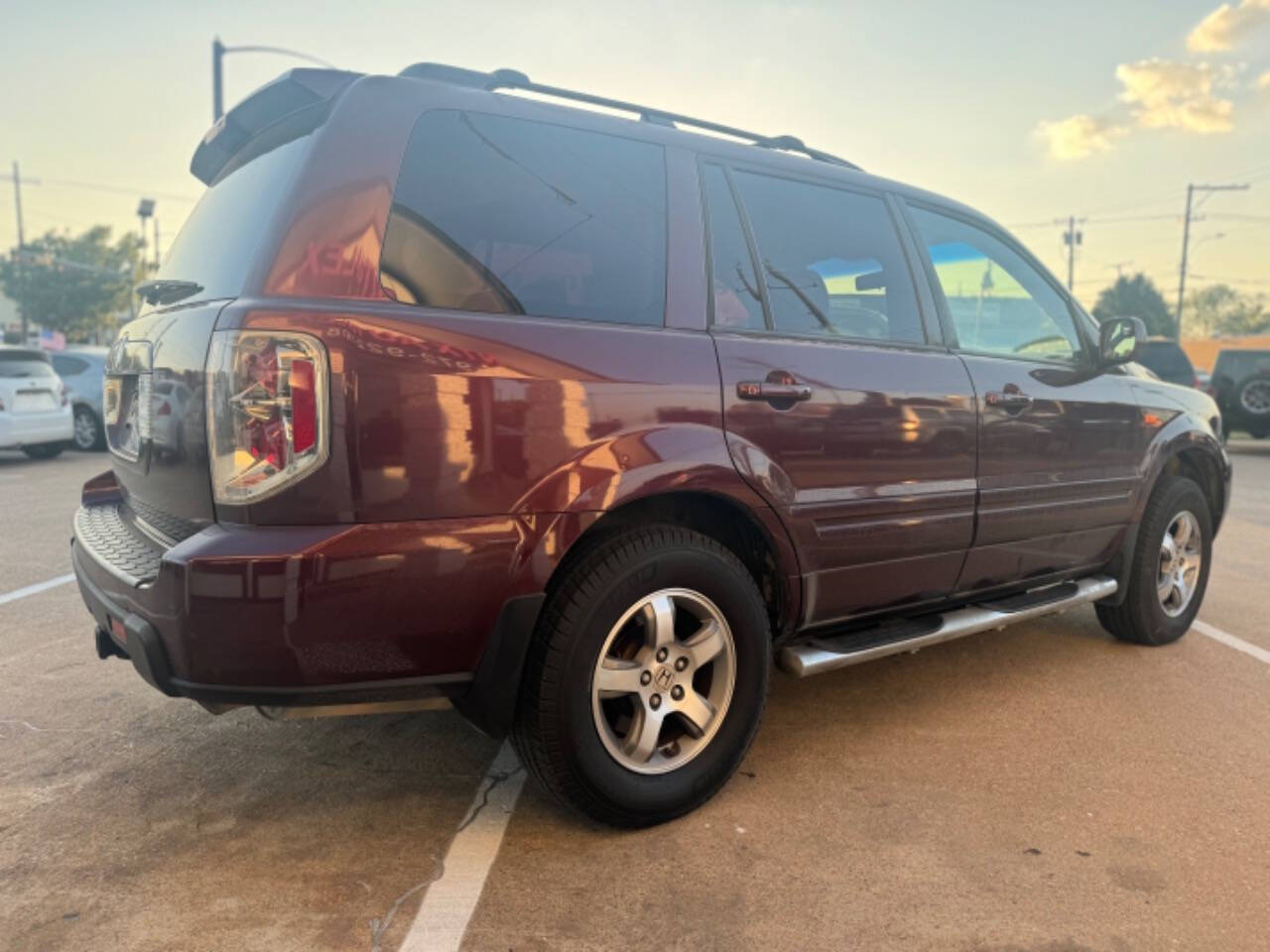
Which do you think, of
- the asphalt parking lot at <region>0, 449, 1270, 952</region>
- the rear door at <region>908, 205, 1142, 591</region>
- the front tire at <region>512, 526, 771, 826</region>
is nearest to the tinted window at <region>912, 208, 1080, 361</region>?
the rear door at <region>908, 205, 1142, 591</region>

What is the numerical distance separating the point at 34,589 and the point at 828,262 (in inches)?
178

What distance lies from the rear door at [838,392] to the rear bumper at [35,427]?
35.1 feet

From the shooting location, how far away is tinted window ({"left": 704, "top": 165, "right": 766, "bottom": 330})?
2.69 meters

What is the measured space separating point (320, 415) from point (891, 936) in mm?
1696

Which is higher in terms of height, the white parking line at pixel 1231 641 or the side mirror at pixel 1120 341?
the side mirror at pixel 1120 341

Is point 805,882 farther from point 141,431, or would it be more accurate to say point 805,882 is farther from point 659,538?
point 141,431

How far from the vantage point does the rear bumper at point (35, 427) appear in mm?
10477

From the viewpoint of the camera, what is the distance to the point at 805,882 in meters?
2.23

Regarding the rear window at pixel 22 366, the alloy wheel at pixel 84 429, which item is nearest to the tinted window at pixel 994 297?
the rear window at pixel 22 366

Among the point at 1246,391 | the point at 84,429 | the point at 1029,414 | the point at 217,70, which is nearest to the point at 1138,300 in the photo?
the point at 1246,391

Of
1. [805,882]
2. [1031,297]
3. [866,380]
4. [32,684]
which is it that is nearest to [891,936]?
[805,882]

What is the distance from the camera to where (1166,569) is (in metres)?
4.30

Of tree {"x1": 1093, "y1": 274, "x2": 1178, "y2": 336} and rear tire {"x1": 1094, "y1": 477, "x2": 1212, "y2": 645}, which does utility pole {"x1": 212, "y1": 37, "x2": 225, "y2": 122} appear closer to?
rear tire {"x1": 1094, "y1": 477, "x2": 1212, "y2": 645}

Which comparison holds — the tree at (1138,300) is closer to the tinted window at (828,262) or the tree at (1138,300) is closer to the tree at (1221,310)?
the tree at (1221,310)
